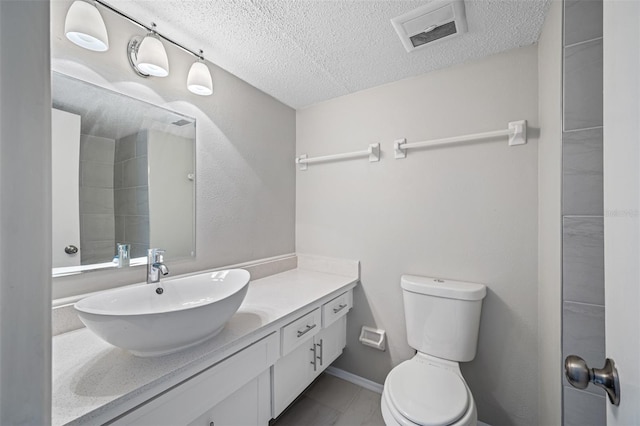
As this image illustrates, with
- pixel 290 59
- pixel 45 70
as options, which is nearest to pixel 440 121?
pixel 290 59

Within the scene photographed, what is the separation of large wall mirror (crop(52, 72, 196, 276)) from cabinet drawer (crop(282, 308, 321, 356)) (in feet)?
2.41

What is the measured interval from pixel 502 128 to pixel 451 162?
31 cm

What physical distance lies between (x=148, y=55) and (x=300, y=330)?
5.08 feet

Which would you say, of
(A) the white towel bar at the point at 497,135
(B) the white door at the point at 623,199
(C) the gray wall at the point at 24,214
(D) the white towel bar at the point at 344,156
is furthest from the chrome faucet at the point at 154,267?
(A) the white towel bar at the point at 497,135

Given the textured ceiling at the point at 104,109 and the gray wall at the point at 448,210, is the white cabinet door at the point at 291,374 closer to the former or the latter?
the gray wall at the point at 448,210

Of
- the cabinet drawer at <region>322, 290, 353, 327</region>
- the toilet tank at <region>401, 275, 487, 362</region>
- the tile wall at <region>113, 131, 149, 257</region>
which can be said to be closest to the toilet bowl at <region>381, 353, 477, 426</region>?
the toilet tank at <region>401, 275, 487, 362</region>

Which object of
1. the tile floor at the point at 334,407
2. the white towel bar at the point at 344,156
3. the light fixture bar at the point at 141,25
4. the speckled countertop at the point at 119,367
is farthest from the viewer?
the white towel bar at the point at 344,156

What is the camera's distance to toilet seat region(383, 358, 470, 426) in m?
1.00

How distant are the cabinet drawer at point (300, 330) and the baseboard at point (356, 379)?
2.40 feet

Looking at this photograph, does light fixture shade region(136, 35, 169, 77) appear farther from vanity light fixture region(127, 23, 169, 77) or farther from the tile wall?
the tile wall

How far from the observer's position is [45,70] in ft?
1.15

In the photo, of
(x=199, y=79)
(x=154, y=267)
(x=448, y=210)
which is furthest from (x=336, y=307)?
(x=199, y=79)

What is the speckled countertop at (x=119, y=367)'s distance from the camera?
0.66 meters

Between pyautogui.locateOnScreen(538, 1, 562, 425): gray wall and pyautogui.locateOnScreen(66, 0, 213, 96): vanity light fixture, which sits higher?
pyautogui.locateOnScreen(66, 0, 213, 96): vanity light fixture
